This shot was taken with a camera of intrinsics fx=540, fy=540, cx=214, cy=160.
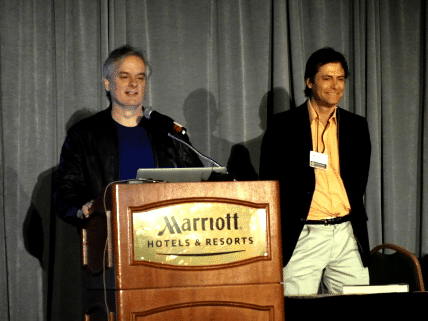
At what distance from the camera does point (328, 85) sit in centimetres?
283

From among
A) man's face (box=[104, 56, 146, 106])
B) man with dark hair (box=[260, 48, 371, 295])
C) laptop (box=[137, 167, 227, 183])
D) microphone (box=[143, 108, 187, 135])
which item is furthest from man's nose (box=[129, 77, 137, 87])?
laptop (box=[137, 167, 227, 183])

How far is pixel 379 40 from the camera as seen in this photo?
3.89 meters

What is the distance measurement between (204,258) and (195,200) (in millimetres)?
181

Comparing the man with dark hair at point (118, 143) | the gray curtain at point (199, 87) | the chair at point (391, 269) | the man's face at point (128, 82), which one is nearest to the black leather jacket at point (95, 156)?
the man with dark hair at point (118, 143)

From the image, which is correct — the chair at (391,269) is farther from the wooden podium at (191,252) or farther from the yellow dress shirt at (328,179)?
the wooden podium at (191,252)

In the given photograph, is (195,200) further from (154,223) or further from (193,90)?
(193,90)

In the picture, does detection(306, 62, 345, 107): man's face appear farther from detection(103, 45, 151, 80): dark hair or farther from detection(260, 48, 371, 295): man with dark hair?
detection(103, 45, 151, 80): dark hair

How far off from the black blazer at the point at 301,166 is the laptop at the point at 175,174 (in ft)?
2.99

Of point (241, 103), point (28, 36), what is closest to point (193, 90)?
point (241, 103)

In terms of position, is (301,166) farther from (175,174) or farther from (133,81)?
(175,174)

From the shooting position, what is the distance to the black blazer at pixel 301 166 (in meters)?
2.64

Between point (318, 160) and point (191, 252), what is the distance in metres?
1.23

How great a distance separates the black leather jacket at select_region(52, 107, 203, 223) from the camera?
7.73ft

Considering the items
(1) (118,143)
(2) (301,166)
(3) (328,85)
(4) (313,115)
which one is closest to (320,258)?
(2) (301,166)
